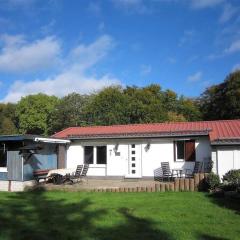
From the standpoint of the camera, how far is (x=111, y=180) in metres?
24.6

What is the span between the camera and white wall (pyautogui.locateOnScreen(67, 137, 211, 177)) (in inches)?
923

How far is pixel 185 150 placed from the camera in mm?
23750

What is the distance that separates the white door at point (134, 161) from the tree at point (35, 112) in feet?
137

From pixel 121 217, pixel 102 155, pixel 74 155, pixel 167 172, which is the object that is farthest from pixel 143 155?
pixel 121 217

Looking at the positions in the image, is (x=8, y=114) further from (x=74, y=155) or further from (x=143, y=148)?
(x=143, y=148)

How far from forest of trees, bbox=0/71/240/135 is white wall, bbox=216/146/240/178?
26.6 m

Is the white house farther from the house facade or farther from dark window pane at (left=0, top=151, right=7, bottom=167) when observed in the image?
dark window pane at (left=0, top=151, right=7, bottom=167)

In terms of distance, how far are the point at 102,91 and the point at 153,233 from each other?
143 feet

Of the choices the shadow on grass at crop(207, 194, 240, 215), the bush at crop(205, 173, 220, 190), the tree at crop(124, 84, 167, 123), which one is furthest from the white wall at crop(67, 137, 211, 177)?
the tree at crop(124, 84, 167, 123)

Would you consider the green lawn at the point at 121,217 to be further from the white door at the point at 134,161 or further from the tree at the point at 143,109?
the tree at the point at 143,109

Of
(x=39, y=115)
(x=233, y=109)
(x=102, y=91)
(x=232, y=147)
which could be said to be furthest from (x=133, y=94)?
(x=232, y=147)

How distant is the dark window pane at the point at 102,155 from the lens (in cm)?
2578

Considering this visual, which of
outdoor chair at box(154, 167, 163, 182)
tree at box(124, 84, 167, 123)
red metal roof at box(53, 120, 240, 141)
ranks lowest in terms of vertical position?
outdoor chair at box(154, 167, 163, 182)

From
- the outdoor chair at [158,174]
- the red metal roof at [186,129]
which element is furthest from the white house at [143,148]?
the outdoor chair at [158,174]
